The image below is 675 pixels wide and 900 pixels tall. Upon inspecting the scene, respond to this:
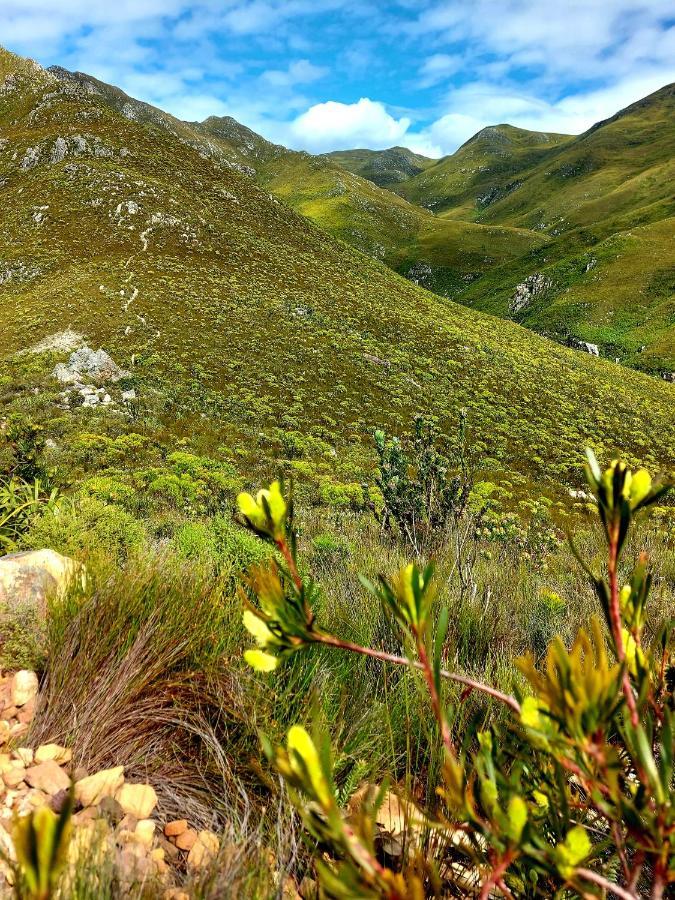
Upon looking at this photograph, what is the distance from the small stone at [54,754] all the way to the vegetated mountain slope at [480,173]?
133 m

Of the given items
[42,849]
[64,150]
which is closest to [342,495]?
[42,849]

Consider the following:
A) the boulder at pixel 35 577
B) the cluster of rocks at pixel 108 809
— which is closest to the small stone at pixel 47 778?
the cluster of rocks at pixel 108 809

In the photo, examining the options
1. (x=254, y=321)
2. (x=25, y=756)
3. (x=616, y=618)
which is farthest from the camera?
(x=254, y=321)

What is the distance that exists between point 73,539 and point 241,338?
2453 centimetres

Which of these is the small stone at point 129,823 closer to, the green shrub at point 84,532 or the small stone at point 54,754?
the small stone at point 54,754

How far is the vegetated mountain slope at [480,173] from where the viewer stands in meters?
126

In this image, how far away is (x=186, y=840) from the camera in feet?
4.83

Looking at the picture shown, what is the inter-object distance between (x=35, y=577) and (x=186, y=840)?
5.84 feet

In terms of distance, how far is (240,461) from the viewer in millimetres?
15719

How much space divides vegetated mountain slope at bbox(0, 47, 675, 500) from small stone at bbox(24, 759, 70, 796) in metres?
13.9

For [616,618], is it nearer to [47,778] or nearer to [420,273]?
[47,778]

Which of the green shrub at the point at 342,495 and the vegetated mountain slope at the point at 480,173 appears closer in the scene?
the green shrub at the point at 342,495

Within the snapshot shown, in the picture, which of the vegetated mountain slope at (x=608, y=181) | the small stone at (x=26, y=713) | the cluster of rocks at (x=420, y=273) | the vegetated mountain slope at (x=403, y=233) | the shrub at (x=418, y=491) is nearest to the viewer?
the small stone at (x=26, y=713)

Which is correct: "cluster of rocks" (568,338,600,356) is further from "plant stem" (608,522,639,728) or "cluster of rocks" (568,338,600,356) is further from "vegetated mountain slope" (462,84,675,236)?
"plant stem" (608,522,639,728)
